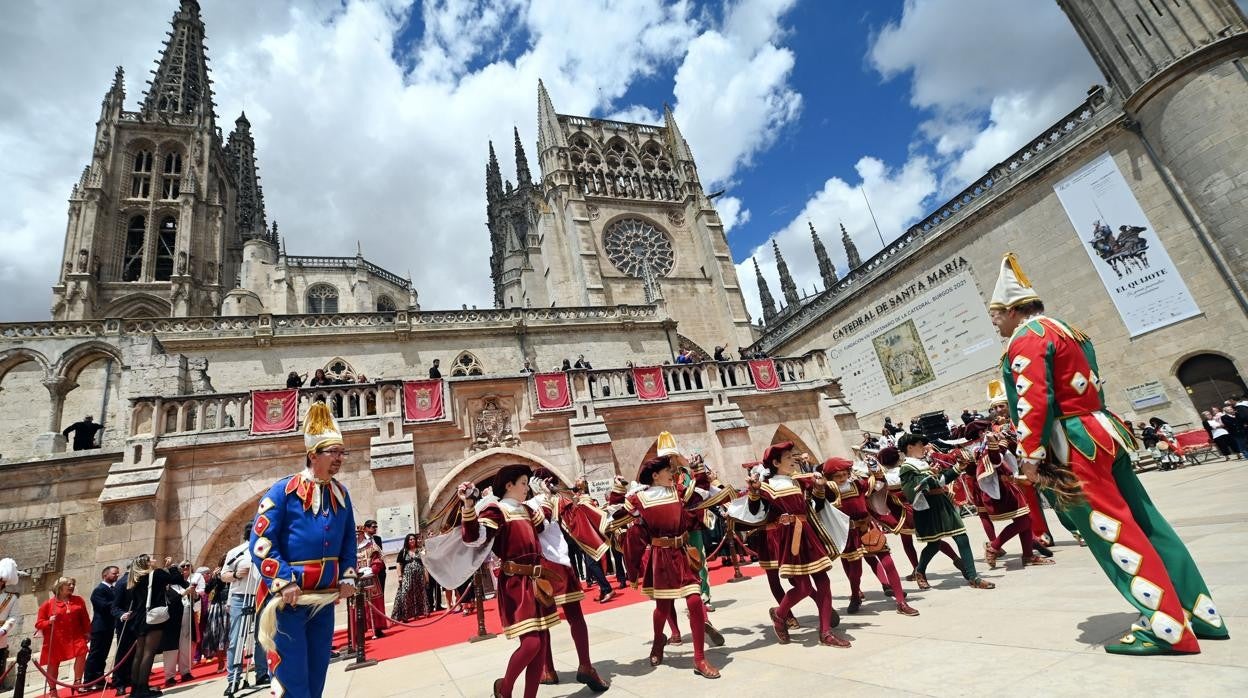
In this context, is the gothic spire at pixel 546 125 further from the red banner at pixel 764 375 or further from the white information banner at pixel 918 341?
the red banner at pixel 764 375

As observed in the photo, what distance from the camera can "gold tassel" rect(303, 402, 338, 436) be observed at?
3.79m

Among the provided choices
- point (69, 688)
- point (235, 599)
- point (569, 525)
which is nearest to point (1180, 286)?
point (569, 525)

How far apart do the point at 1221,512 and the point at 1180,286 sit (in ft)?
40.1

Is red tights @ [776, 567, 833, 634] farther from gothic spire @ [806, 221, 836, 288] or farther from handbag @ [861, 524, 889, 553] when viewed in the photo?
gothic spire @ [806, 221, 836, 288]

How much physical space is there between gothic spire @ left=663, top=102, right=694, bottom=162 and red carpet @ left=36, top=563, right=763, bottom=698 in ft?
118

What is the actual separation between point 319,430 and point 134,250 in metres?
47.6

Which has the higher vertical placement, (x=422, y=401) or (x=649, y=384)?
(x=422, y=401)

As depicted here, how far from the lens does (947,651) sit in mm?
3500

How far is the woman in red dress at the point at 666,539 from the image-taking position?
4520mm

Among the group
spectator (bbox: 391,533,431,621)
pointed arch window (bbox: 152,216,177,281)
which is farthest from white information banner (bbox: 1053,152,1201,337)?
pointed arch window (bbox: 152,216,177,281)

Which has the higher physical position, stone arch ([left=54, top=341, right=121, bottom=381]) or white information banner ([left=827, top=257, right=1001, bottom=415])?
stone arch ([left=54, top=341, right=121, bottom=381])

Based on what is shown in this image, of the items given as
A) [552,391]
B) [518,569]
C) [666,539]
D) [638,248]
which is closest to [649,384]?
[552,391]

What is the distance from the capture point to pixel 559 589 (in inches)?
167

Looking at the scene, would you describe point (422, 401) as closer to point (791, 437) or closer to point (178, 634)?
point (178, 634)
